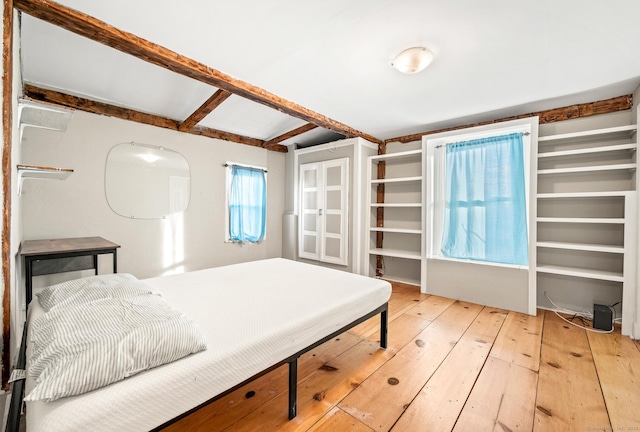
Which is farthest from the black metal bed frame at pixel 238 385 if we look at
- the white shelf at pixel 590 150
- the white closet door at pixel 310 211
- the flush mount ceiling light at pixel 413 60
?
the white closet door at pixel 310 211

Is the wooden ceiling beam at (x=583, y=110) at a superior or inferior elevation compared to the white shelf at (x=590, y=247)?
superior

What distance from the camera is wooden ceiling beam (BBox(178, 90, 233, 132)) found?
2.83 m

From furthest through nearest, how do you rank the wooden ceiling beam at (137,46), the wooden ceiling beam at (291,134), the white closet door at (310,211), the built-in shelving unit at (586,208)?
the white closet door at (310,211) < the wooden ceiling beam at (291,134) < the built-in shelving unit at (586,208) < the wooden ceiling beam at (137,46)

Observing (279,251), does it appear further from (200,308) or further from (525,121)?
(525,121)

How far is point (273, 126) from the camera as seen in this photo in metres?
4.21

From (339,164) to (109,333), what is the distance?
12.2 feet

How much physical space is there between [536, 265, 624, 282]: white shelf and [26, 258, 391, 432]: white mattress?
6.35ft

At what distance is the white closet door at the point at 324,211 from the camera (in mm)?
4262

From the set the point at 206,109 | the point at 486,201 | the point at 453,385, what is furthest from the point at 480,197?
the point at 206,109

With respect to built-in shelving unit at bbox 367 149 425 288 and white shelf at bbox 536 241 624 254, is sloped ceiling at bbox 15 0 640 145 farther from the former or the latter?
white shelf at bbox 536 241 624 254

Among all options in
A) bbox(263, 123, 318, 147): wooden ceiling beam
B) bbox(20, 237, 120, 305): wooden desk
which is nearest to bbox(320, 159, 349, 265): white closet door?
bbox(263, 123, 318, 147): wooden ceiling beam

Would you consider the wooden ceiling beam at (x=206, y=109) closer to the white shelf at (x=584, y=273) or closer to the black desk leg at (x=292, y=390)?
the black desk leg at (x=292, y=390)

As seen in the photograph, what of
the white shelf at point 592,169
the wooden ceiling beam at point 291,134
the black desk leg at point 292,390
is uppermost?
the wooden ceiling beam at point 291,134

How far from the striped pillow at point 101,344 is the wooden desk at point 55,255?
139 centimetres
